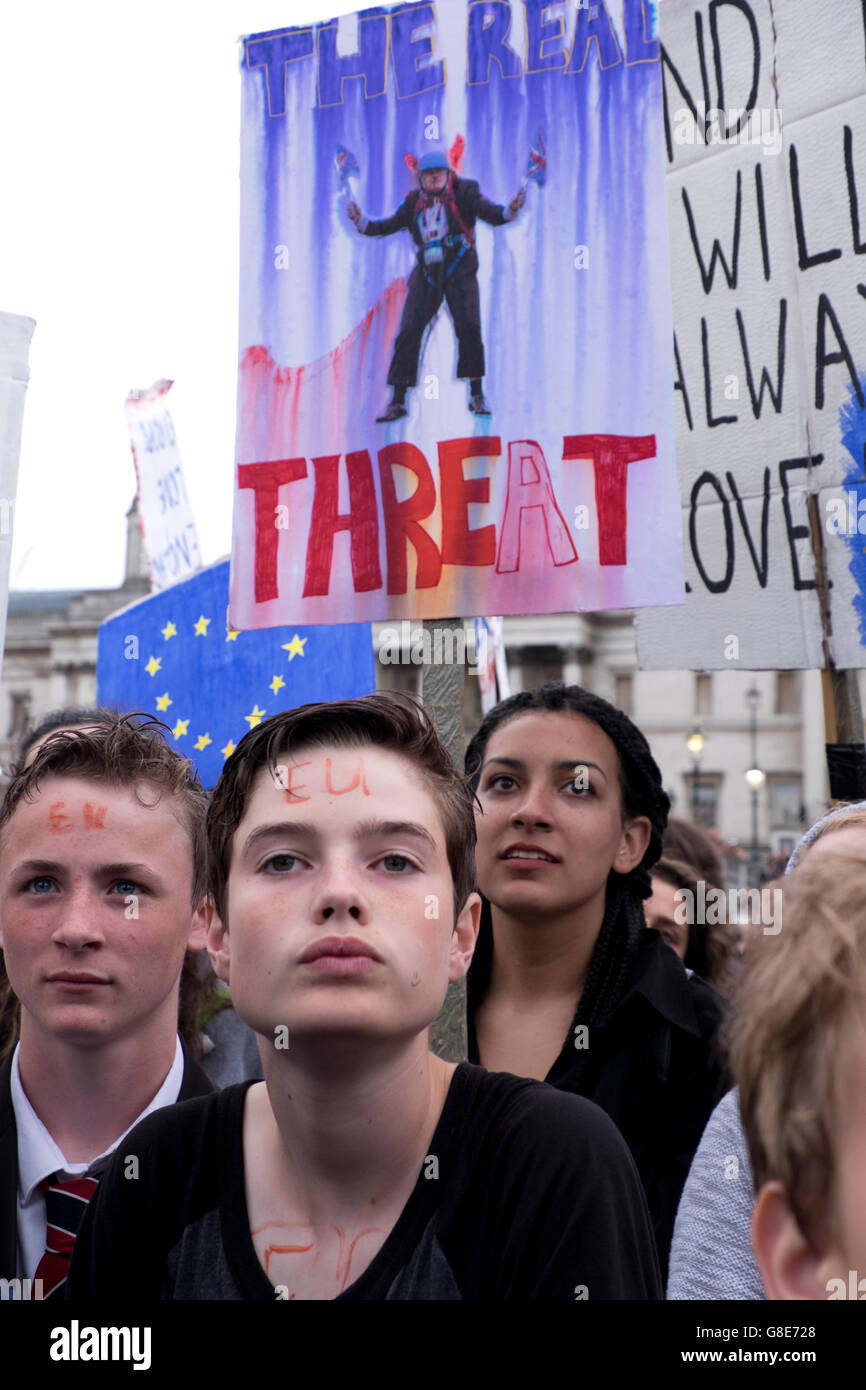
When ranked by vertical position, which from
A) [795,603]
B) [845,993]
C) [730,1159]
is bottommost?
[730,1159]

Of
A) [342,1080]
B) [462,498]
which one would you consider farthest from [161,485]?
[342,1080]

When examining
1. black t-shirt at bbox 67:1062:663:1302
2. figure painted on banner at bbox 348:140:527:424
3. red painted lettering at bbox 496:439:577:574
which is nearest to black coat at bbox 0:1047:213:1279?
black t-shirt at bbox 67:1062:663:1302

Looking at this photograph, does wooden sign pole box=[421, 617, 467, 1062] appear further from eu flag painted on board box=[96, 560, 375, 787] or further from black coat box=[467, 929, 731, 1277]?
eu flag painted on board box=[96, 560, 375, 787]

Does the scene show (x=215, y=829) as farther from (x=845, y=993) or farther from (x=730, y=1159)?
(x=845, y=993)

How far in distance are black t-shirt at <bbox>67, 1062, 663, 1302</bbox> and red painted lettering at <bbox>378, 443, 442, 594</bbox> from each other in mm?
1495

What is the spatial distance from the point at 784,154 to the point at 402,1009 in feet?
7.35

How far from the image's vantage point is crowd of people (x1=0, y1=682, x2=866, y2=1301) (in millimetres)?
951

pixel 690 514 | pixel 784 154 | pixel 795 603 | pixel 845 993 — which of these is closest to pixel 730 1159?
pixel 845 993

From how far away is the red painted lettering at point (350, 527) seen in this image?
2.95m

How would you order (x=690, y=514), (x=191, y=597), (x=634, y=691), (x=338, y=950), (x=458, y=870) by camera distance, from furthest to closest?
(x=634, y=691)
(x=191, y=597)
(x=690, y=514)
(x=458, y=870)
(x=338, y=950)

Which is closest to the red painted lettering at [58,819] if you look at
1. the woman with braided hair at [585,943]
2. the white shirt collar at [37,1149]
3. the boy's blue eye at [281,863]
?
the white shirt collar at [37,1149]

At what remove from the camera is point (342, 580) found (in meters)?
2.96

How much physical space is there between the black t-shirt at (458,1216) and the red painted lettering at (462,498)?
1.48 m

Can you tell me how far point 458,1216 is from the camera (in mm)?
1404
